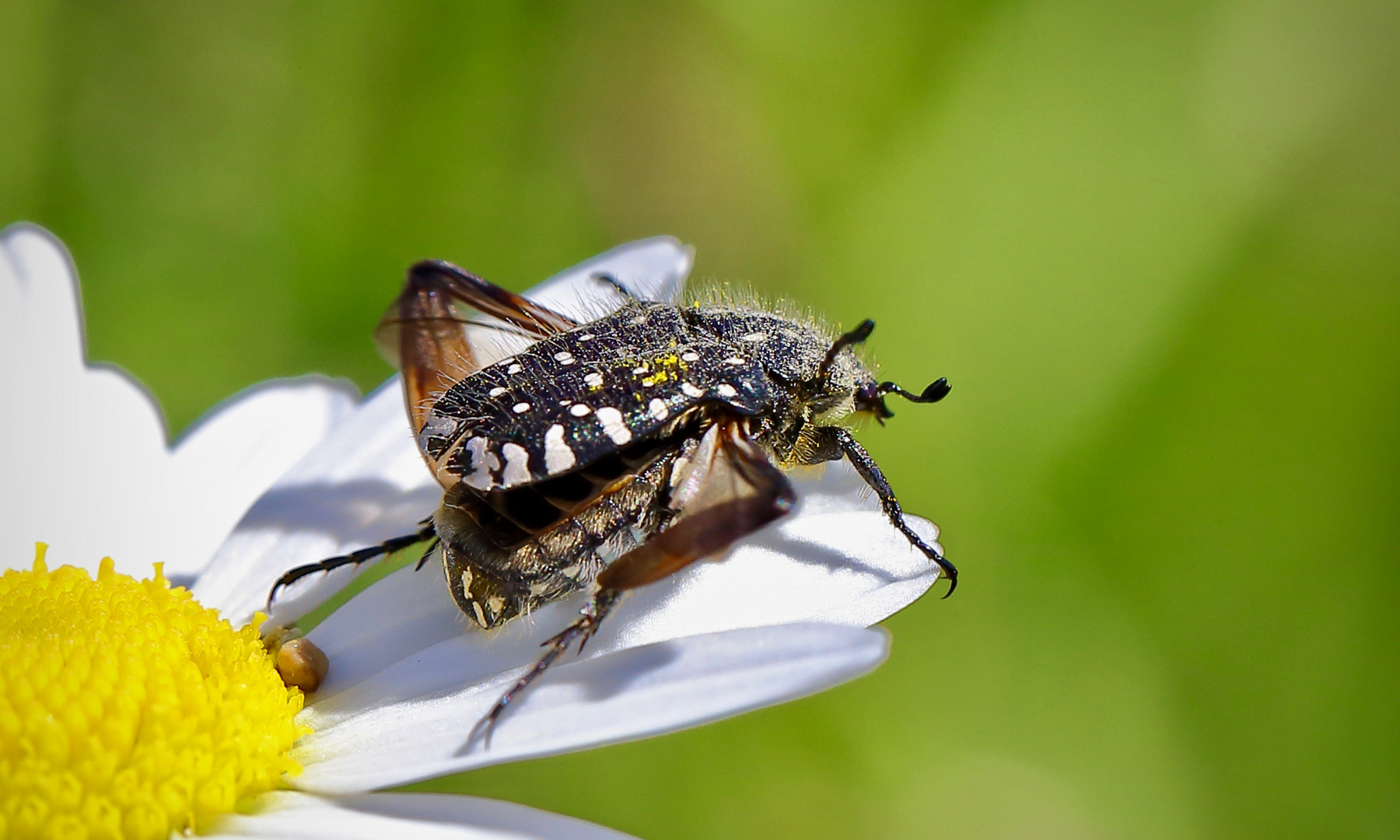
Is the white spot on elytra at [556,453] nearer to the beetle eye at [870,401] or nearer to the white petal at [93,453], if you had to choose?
the beetle eye at [870,401]

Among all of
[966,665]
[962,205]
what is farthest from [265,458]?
[962,205]

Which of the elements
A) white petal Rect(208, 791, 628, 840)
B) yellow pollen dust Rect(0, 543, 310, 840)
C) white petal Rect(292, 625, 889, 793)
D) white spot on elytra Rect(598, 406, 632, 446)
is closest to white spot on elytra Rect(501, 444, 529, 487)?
white spot on elytra Rect(598, 406, 632, 446)

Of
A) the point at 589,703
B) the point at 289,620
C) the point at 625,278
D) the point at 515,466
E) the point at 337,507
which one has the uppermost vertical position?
the point at 625,278

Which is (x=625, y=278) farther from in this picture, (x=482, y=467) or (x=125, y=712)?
(x=125, y=712)

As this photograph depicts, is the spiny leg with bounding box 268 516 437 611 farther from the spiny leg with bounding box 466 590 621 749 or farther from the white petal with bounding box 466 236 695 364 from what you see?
the white petal with bounding box 466 236 695 364

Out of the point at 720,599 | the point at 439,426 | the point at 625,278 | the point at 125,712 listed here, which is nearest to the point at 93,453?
the point at 125,712

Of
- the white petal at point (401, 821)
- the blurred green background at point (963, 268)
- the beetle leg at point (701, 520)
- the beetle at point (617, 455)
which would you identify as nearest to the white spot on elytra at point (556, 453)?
the beetle at point (617, 455)

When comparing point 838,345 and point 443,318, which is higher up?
point 443,318
